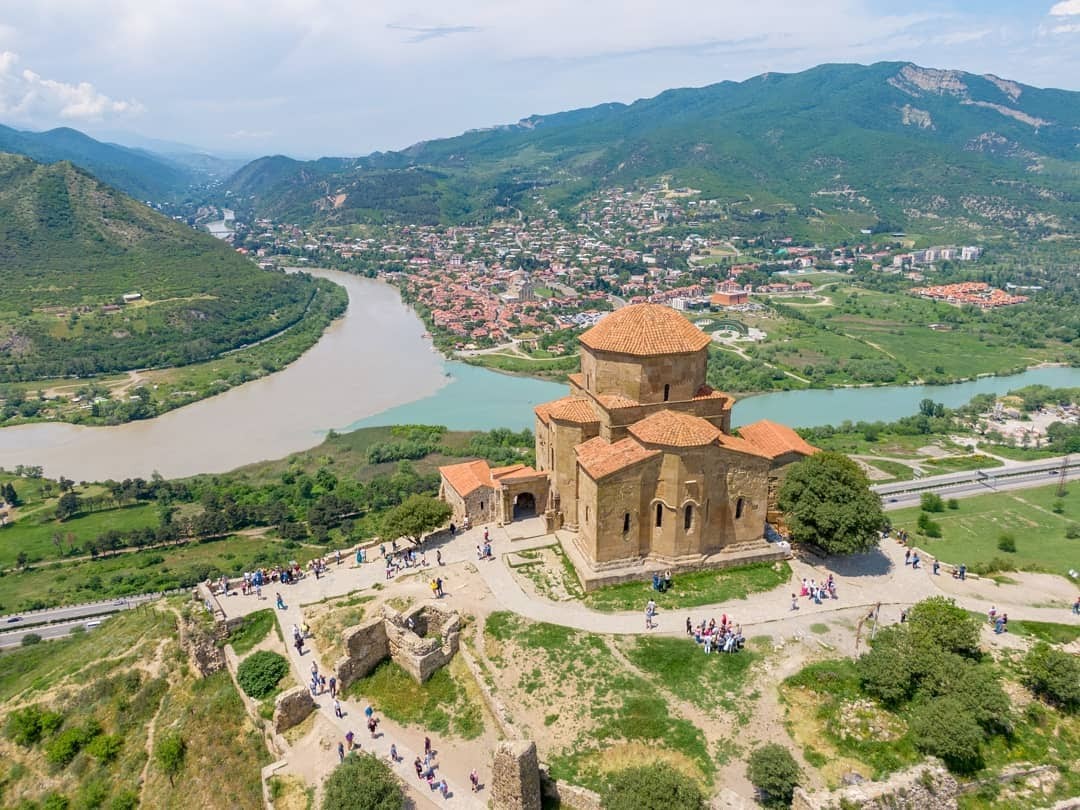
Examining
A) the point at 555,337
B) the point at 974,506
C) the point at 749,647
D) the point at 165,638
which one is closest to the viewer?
the point at 749,647

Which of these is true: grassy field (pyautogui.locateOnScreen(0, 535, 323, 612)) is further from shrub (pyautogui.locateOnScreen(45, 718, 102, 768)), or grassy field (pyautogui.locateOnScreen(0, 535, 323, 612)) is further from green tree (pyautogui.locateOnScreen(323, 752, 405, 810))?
green tree (pyautogui.locateOnScreen(323, 752, 405, 810))

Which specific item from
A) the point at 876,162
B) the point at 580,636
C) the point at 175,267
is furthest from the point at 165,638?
the point at 876,162

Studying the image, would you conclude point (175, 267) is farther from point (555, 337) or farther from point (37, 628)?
point (37, 628)

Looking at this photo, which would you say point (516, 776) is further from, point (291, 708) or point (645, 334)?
point (645, 334)

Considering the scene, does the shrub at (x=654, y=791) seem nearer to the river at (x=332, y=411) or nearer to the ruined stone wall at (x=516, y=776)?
the ruined stone wall at (x=516, y=776)

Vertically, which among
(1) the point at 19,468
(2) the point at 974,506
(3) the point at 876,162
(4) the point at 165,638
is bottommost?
(1) the point at 19,468

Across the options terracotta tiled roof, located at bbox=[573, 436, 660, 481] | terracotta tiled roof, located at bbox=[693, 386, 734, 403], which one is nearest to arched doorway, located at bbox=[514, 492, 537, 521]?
terracotta tiled roof, located at bbox=[573, 436, 660, 481]

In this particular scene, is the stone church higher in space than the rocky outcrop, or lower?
higher
